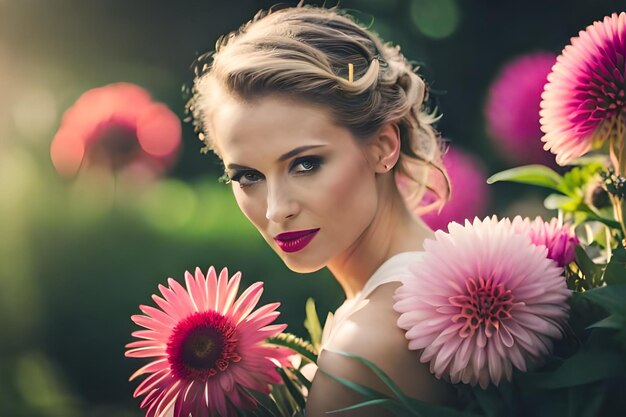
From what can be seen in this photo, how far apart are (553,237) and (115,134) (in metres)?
0.74

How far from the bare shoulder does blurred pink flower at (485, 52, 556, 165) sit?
527 mm

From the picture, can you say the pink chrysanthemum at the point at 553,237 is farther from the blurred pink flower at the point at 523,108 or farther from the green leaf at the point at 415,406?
the blurred pink flower at the point at 523,108

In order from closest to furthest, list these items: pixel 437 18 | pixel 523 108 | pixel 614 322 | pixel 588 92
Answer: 1. pixel 614 322
2. pixel 588 92
3. pixel 523 108
4. pixel 437 18

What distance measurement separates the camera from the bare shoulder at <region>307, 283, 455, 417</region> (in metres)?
0.53

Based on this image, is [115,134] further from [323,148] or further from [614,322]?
[614,322]

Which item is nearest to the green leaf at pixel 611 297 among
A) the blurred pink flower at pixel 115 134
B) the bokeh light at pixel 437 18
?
the blurred pink flower at pixel 115 134

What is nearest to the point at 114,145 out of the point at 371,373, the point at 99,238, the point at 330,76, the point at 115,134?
the point at 115,134

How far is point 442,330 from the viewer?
0.51m

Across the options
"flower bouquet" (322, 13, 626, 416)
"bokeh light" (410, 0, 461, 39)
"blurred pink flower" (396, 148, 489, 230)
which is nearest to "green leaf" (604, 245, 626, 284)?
"flower bouquet" (322, 13, 626, 416)

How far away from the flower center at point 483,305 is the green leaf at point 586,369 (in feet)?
0.14

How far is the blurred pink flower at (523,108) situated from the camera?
999 mm

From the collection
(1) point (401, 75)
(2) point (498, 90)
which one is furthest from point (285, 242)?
(2) point (498, 90)

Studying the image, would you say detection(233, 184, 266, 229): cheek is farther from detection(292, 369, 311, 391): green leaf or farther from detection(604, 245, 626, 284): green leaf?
detection(604, 245, 626, 284): green leaf

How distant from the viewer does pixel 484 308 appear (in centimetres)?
50
